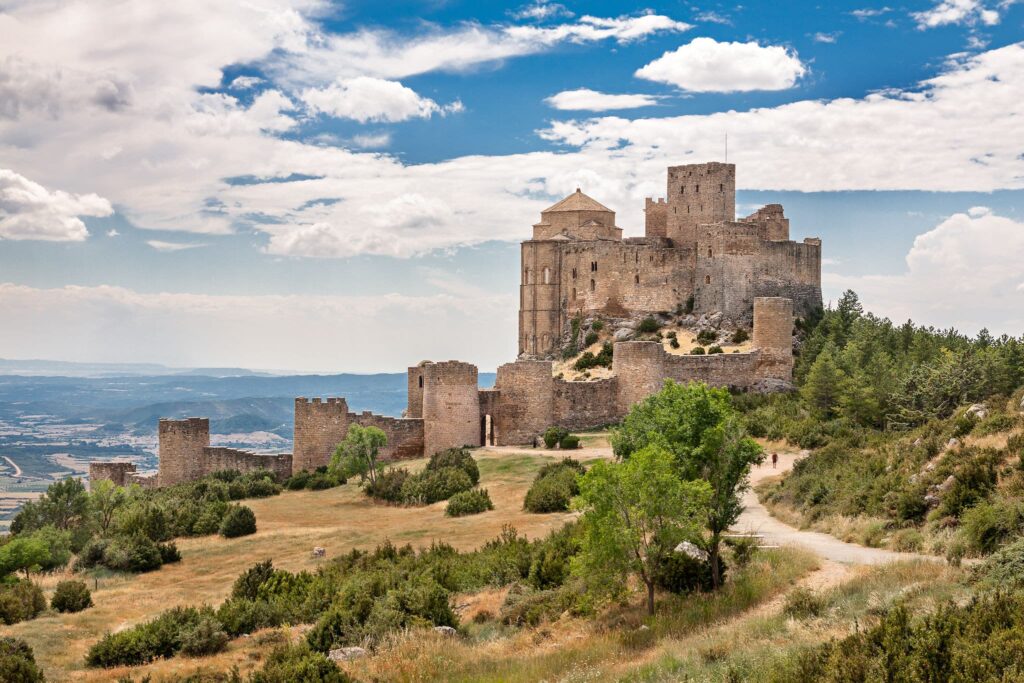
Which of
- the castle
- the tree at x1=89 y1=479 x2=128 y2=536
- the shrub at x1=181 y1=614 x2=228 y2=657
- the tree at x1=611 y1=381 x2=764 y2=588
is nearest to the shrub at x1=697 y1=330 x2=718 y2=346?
the castle

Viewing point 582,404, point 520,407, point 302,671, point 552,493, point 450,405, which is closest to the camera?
point 302,671

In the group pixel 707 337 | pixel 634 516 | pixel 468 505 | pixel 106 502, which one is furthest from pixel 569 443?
pixel 634 516

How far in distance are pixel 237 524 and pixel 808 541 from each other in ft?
52.0

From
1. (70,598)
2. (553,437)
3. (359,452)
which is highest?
(553,437)

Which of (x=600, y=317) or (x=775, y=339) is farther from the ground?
(x=600, y=317)

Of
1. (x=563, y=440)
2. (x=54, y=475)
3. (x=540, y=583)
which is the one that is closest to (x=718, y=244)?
(x=563, y=440)

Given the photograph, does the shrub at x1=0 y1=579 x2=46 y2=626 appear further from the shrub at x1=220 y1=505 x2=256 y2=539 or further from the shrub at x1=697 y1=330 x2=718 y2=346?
the shrub at x1=697 y1=330 x2=718 y2=346

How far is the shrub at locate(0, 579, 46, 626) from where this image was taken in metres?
16.8

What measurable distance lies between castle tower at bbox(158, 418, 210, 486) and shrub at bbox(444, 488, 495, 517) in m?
14.7

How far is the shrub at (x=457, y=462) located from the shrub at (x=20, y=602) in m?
14.2

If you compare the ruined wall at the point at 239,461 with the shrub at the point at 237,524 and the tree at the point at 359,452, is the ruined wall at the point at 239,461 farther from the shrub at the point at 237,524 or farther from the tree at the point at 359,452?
the shrub at the point at 237,524

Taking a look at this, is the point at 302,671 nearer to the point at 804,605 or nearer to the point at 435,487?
the point at 804,605

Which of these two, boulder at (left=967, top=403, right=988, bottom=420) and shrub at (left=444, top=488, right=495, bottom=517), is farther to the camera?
shrub at (left=444, top=488, right=495, bottom=517)

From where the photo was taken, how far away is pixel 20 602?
1736cm
